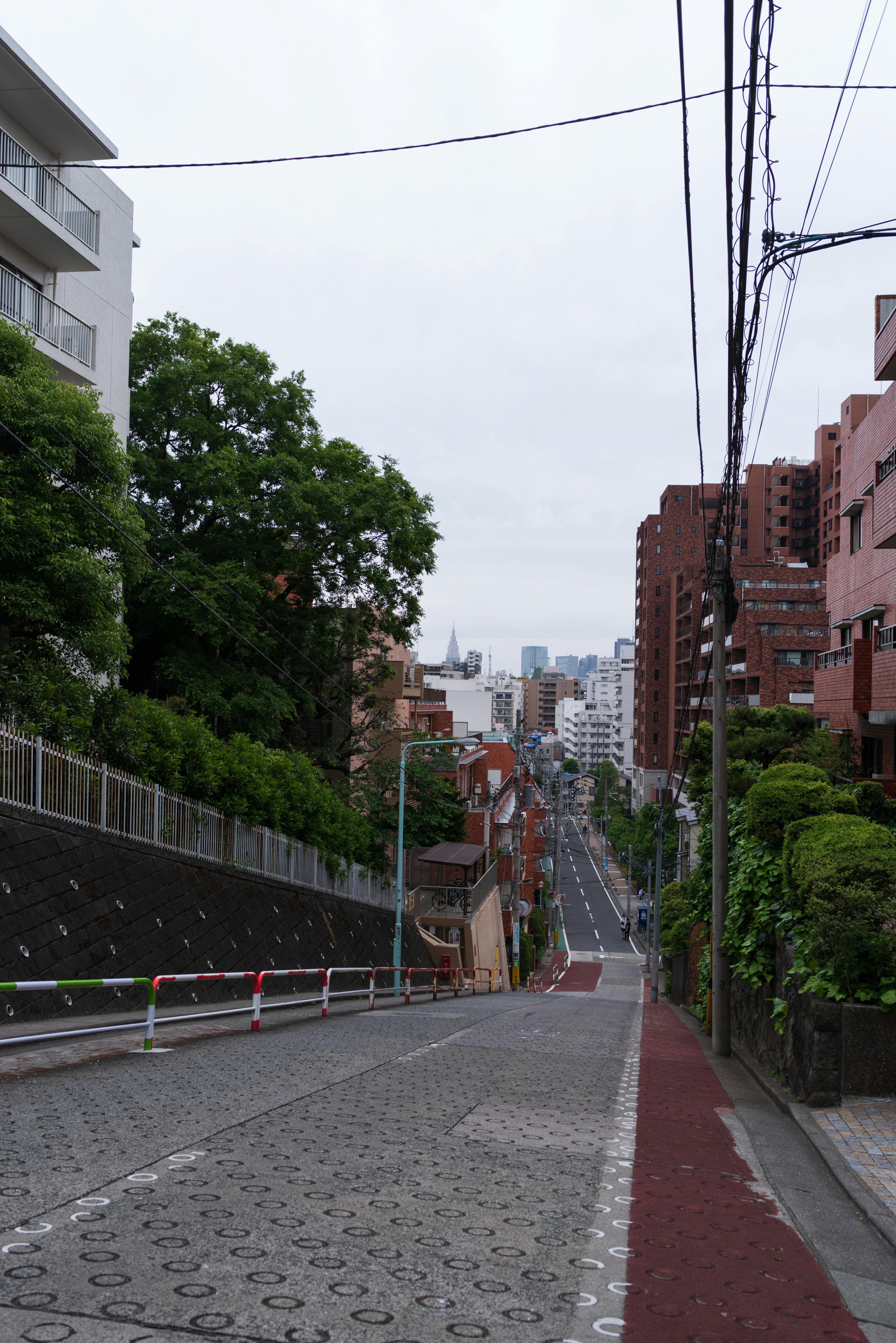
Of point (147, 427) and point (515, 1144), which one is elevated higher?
point (147, 427)

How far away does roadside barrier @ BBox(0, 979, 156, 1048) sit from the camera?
851 centimetres

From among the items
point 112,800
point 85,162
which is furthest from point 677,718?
point 112,800

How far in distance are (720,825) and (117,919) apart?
8808 mm

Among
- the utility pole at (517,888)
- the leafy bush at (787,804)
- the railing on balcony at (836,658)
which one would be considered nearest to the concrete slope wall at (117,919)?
the leafy bush at (787,804)

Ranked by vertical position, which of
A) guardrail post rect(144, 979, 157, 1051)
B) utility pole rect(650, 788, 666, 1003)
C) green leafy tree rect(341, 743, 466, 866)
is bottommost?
utility pole rect(650, 788, 666, 1003)

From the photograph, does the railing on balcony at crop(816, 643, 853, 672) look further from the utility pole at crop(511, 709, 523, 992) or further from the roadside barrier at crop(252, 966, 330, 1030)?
the utility pole at crop(511, 709, 523, 992)

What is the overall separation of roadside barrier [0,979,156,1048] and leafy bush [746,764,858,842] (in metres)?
8.22

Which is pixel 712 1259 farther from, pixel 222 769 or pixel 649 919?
pixel 649 919

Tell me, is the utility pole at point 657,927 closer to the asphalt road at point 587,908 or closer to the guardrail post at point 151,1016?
the asphalt road at point 587,908

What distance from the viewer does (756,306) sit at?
1055 centimetres

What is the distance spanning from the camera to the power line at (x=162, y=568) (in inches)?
674

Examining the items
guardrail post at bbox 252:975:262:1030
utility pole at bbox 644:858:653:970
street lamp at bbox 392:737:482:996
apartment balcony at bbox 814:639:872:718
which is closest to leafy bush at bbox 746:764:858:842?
guardrail post at bbox 252:975:262:1030

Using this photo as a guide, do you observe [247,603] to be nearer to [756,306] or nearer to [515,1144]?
[756,306]

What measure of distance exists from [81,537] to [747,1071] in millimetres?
13331
